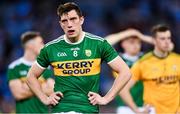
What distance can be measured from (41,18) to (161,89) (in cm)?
975

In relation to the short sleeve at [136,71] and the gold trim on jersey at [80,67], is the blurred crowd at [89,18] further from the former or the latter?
the gold trim on jersey at [80,67]

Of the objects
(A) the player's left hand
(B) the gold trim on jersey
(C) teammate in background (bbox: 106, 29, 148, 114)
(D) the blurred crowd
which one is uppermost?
(B) the gold trim on jersey

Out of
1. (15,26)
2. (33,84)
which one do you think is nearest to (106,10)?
(15,26)

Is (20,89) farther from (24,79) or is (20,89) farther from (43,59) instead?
(43,59)

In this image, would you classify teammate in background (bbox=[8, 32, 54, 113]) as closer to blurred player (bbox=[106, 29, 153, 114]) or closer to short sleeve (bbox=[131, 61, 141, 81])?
short sleeve (bbox=[131, 61, 141, 81])

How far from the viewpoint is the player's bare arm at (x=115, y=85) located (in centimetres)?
820

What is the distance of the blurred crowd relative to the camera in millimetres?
19159

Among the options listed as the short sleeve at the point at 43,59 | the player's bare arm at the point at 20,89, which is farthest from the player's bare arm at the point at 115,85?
the player's bare arm at the point at 20,89

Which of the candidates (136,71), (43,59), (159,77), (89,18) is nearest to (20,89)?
(136,71)

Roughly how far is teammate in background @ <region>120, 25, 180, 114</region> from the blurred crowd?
761 cm

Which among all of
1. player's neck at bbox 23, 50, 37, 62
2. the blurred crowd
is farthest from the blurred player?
the blurred crowd

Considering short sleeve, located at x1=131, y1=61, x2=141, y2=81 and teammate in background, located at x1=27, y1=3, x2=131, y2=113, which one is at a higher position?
teammate in background, located at x1=27, y1=3, x2=131, y2=113

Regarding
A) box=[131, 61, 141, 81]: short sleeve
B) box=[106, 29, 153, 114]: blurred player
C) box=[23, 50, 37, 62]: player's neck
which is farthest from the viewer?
box=[106, 29, 153, 114]: blurred player

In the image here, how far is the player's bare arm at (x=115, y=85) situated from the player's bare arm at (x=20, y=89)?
3.17m
